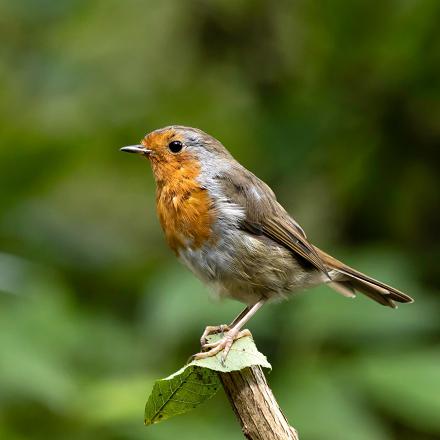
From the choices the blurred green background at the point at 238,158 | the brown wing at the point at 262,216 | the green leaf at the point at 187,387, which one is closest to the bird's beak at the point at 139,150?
the brown wing at the point at 262,216

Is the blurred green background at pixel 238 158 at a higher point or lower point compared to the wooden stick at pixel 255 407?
lower

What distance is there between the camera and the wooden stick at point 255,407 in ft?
8.37

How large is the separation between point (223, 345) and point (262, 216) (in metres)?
1.19

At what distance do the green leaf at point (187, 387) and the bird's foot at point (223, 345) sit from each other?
0.05m

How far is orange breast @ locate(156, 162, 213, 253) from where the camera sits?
391 centimetres

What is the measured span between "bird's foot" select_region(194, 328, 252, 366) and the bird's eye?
1.13m

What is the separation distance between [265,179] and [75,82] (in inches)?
57.6

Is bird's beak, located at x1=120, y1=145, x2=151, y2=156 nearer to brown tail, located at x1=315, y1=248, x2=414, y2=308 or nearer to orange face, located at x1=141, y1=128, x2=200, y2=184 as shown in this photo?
orange face, located at x1=141, y1=128, x2=200, y2=184

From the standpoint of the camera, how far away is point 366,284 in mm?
4293

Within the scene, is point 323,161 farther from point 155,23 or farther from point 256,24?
point 155,23

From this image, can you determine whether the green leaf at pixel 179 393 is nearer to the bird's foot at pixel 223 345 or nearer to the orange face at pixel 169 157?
the bird's foot at pixel 223 345

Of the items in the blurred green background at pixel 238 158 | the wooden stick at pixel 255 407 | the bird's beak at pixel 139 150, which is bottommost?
the blurred green background at pixel 238 158

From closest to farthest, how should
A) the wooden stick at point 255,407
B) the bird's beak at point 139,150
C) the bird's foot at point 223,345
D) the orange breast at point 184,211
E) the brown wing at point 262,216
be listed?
the wooden stick at point 255,407 < the bird's foot at point 223,345 < the orange breast at point 184,211 < the brown wing at point 262,216 < the bird's beak at point 139,150

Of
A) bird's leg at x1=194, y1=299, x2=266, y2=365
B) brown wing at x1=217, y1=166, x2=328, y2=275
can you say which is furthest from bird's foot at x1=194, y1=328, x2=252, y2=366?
brown wing at x1=217, y1=166, x2=328, y2=275
